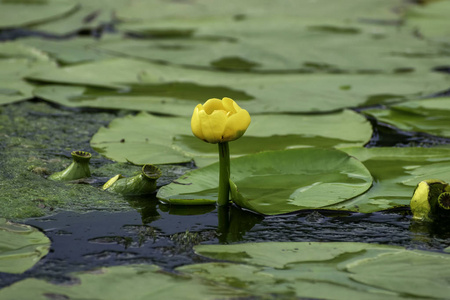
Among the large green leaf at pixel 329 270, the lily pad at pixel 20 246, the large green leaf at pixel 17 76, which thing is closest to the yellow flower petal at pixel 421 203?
the large green leaf at pixel 329 270

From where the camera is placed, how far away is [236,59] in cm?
357

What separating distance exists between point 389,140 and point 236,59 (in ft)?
4.88

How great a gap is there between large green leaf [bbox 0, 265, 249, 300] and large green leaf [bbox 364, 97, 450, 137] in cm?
151

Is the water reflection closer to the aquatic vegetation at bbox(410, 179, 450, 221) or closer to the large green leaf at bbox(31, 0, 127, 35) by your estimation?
the aquatic vegetation at bbox(410, 179, 450, 221)

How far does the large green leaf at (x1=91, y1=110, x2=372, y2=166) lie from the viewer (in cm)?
210

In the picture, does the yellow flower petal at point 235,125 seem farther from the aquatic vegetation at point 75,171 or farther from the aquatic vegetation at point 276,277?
the aquatic vegetation at point 75,171

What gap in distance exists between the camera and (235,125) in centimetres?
150

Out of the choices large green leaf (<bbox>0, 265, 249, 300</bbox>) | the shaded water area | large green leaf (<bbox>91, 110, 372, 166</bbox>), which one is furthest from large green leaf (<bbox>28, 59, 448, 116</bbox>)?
large green leaf (<bbox>0, 265, 249, 300</bbox>)

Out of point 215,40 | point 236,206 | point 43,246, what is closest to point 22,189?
point 43,246

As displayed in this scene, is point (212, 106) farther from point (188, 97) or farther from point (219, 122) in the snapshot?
point (188, 97)

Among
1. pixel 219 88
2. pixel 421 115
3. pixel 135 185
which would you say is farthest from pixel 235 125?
pixel 219 88

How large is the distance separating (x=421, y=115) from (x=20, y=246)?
6.09ft

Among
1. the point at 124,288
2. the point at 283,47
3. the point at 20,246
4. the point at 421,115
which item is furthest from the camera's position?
the point at 283,47

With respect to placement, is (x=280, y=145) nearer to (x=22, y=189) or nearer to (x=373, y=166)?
(x=373, y=166)
